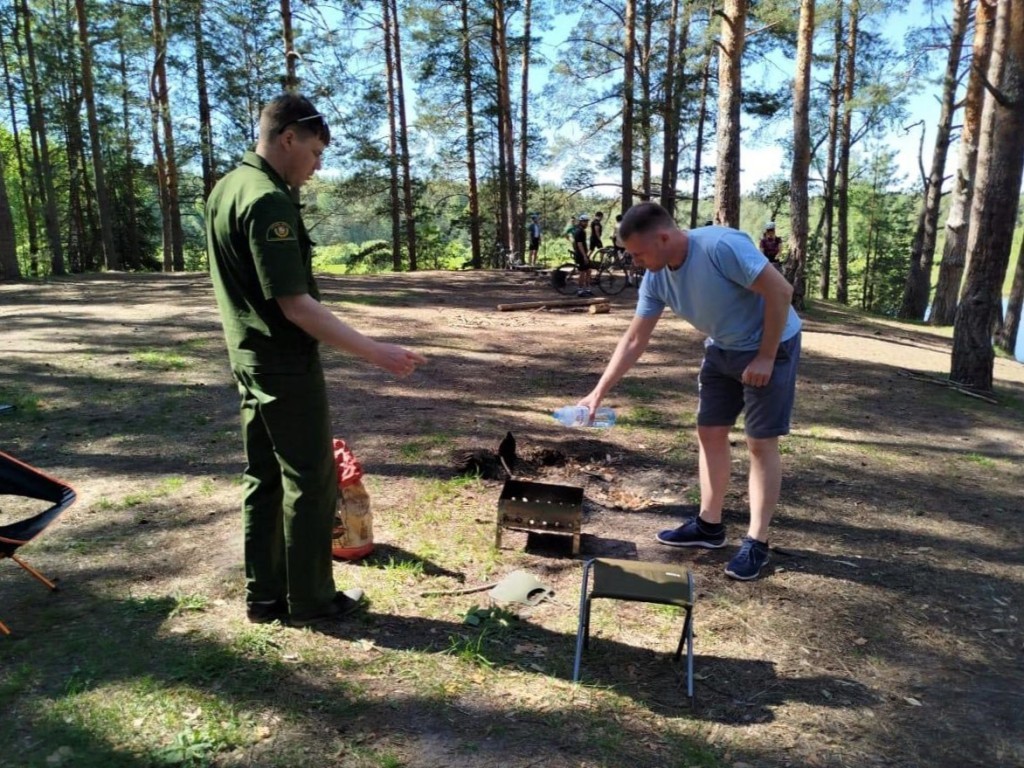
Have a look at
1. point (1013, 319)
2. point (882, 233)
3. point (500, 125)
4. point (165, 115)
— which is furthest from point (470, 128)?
point (882, 233)

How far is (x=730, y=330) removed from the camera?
305 centimetres

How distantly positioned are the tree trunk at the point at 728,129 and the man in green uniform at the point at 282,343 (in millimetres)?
10058

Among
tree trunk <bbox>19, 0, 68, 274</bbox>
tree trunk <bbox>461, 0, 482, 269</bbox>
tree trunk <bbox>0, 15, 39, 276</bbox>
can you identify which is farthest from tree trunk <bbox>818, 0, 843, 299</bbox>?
tree trunk <bbox>0, 15, 39, 276</bbox>

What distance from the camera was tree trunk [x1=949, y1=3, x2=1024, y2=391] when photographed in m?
7.04

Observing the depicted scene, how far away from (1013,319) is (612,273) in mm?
7627

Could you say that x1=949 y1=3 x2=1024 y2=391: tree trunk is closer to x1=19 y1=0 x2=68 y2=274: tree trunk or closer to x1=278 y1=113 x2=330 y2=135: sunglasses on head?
x1=278 y1=113 x2=330 y2=135: sunglasses on head

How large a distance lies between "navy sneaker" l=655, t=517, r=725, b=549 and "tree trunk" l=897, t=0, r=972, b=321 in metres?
16.9

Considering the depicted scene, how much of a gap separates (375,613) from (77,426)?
3600 millimetres

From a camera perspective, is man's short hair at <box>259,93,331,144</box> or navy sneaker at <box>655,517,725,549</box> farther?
navy sneaker at <box>655,517,725,549</box>

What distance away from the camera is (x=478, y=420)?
5.60 m

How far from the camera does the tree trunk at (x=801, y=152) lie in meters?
13.2

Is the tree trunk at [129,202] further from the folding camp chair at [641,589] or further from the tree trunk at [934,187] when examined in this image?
the folding camp chair at [641,589]

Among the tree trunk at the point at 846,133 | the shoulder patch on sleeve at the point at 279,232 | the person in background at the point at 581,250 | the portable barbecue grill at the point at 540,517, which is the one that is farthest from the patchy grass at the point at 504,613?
the tree trunk at the point at 846,133

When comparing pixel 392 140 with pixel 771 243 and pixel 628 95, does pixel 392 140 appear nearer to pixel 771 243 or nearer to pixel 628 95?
pixel 628 95
